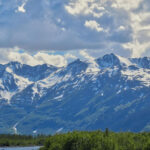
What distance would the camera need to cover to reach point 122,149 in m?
200

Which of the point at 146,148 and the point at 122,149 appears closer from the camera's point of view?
the point at 146,148

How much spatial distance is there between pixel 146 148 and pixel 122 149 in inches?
701

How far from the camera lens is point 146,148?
184250mm
